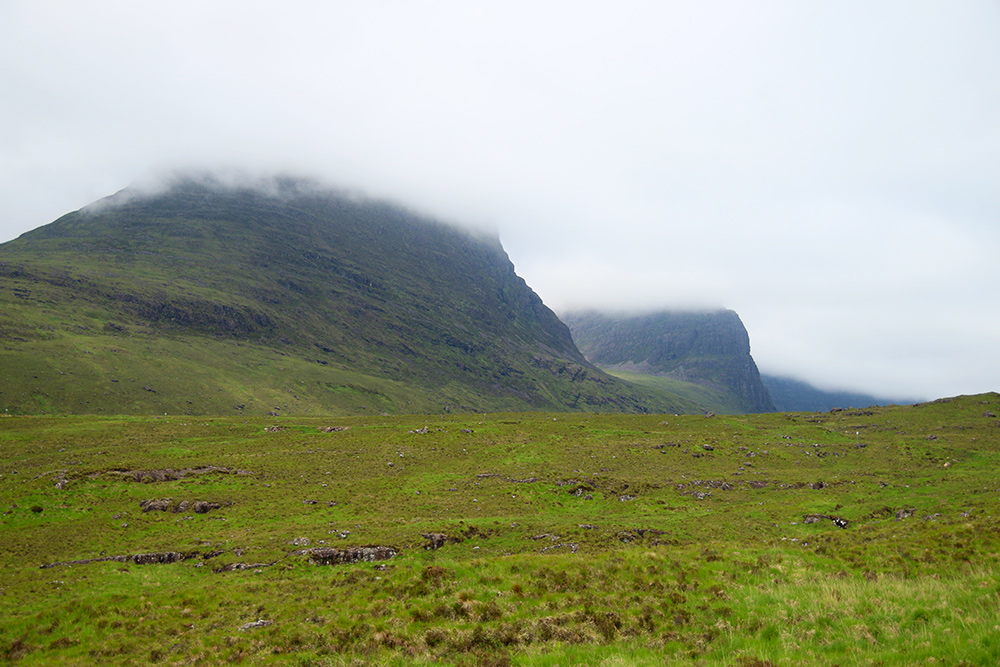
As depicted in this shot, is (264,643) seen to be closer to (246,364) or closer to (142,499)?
(142,499)

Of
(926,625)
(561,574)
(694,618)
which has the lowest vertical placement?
(561,574)

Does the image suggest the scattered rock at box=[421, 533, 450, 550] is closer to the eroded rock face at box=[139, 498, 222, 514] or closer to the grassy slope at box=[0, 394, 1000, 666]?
the grassy slope at box=[0, 394, 1000, 666]

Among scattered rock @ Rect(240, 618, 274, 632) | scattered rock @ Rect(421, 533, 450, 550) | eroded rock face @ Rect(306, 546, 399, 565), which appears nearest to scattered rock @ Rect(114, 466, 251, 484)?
eroded rock face @ Rect(306, 546, 399, 565)

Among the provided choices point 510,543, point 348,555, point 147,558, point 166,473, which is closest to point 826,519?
point 510,543

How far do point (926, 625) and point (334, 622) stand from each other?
17.2m

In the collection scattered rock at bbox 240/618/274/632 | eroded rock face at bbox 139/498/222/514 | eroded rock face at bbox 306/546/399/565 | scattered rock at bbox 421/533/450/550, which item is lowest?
eroded rock face at bbox 139/498/222/514

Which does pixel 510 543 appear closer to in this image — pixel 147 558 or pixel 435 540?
pixel 435 540

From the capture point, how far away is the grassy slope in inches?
522

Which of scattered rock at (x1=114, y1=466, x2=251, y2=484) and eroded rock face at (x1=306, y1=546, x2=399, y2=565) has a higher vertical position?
eroded rock face at (x1=306, y1=546, x2=399, y2=565)

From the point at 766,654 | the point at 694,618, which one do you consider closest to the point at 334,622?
the point at 694,618

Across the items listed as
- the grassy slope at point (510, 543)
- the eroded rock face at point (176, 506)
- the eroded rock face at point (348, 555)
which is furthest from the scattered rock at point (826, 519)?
the eroded rock face at point (176, 506)

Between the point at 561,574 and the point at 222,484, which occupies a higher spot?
the point at 561,574

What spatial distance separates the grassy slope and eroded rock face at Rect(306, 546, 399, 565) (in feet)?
4.39

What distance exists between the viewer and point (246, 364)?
19562 cm
